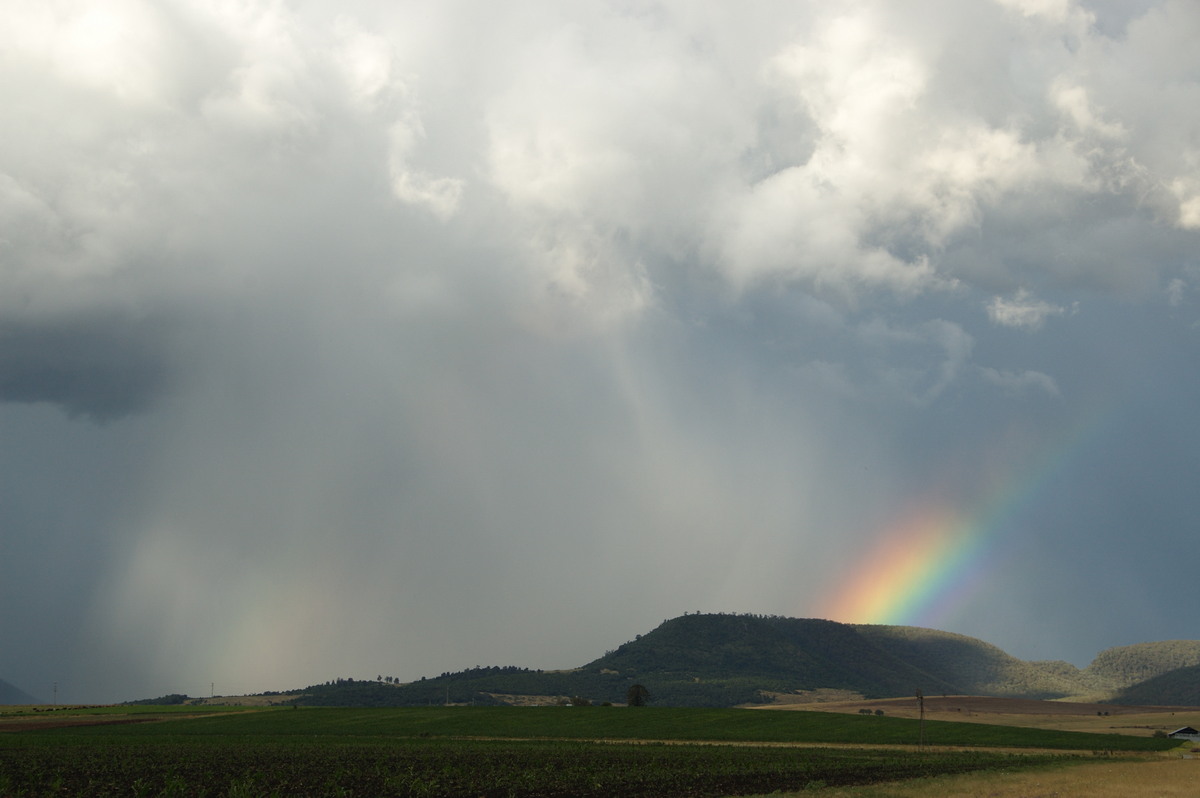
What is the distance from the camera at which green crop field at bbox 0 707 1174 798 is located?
6969cm

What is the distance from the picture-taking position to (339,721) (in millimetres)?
178375

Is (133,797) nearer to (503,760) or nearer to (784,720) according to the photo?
(503,760)

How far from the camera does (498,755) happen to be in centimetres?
9969

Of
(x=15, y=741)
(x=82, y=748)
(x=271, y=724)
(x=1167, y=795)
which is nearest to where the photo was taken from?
(x=1167, y=795)

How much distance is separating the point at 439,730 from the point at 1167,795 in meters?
125

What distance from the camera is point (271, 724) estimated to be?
171 meters

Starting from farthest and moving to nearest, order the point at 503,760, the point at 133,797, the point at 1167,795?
the point at 503,760, the point at 133,797, the point at 1167,795

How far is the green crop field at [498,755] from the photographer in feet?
229

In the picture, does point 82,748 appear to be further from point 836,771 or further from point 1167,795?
point 1167,795

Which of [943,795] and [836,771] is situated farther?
[836,771]

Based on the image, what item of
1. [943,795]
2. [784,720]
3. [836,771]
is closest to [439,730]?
[784,720]

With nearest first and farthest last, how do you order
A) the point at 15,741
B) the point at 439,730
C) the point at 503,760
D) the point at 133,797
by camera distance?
the point at 133,797 → the point at 503,760 → the point at 15,741 → the point at 439,730

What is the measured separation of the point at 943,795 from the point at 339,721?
145560 mm

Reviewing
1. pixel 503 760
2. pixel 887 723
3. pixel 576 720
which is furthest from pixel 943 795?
pixel 576 720
